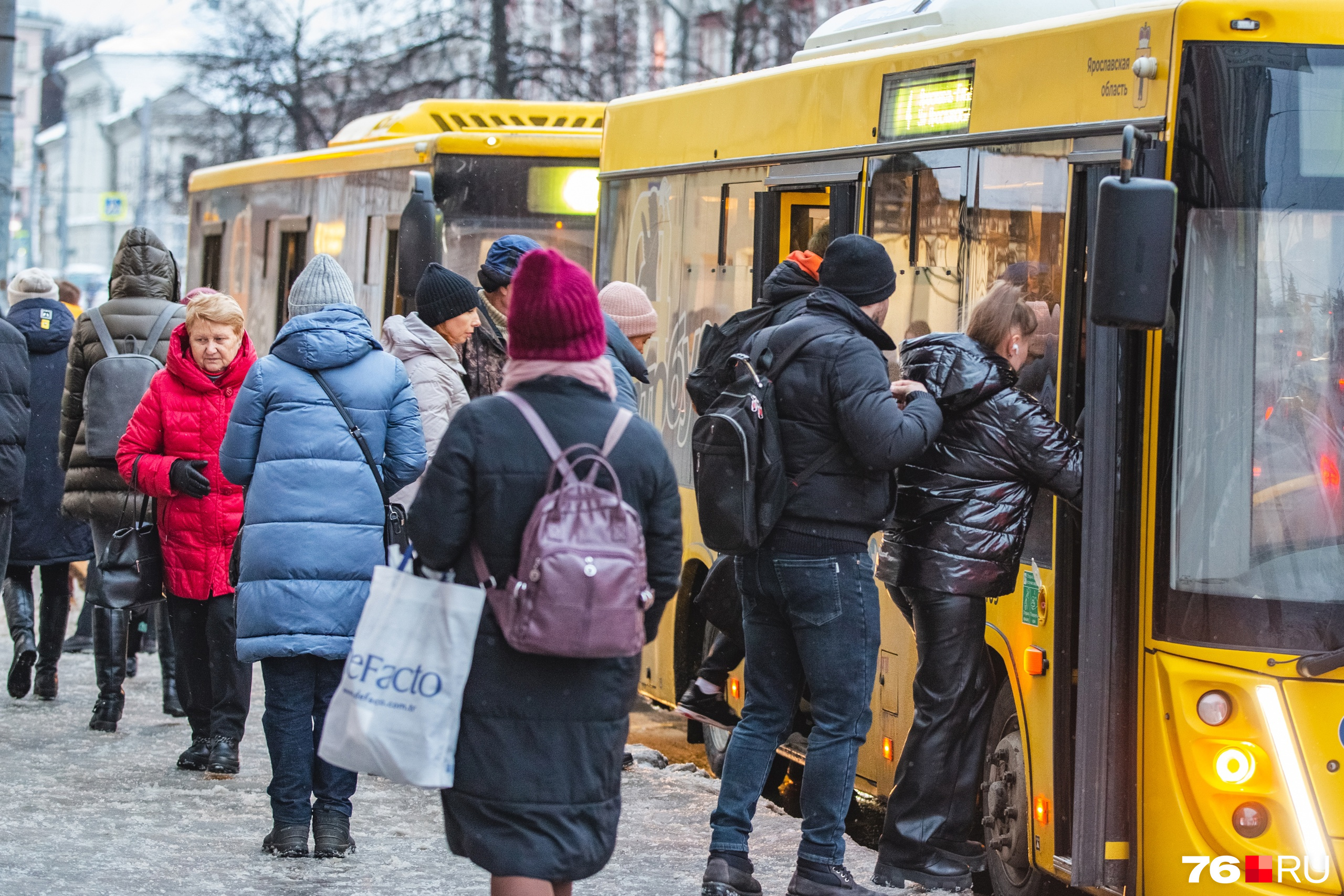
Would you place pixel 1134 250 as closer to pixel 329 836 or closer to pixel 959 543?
pixel 959 543

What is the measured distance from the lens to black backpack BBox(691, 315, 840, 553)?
5.44 m

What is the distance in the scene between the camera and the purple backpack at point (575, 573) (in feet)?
12.6

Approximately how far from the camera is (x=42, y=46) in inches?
3903

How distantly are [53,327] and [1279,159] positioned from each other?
253 inches

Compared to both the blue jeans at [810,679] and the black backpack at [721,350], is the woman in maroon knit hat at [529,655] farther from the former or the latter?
the black backpack at [721,350]

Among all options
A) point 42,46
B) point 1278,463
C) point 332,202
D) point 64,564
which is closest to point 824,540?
point 1278,463

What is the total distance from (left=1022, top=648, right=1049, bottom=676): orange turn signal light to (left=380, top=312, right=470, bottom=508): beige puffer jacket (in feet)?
7.88

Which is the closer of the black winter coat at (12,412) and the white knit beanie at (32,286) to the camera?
the black winter coat at (12,412)

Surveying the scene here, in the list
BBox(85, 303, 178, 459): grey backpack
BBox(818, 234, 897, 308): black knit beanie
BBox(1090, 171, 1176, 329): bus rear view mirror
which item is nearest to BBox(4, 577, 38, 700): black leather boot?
BBox(85, 303, 178, 459): grey backpack

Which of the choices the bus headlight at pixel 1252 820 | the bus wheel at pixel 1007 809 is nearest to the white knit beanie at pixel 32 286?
the bus wheel at pixel 1007 809

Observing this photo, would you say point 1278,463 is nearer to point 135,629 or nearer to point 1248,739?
point 1248,739

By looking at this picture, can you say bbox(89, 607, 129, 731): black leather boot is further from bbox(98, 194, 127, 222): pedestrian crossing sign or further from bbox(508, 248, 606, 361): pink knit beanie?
bbox(98, 194, 127, 222): pedestrian crossing sign

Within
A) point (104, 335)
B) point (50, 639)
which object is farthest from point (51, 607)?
point (104, 335)

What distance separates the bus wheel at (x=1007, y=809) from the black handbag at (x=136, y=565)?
3257mm
